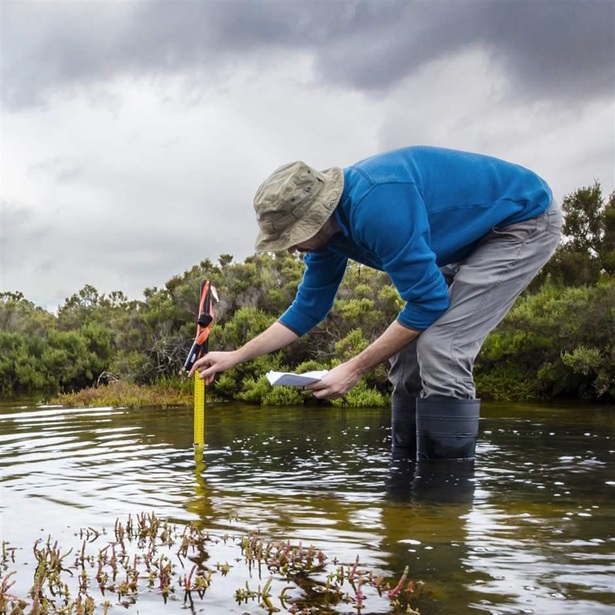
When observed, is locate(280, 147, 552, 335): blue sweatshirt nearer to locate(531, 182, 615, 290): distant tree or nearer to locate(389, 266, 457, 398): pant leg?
locate(389, 266, 457, 398): pant leg

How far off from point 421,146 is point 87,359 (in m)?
15.3

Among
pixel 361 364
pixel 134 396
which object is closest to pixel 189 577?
pixel 361 364

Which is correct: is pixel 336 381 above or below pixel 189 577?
above

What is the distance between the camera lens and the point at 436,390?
18.4 feet

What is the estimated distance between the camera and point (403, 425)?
6488 millimetres

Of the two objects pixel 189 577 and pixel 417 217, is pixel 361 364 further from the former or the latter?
pixel 189 577

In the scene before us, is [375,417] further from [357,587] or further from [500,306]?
[357,587]

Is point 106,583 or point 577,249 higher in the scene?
point 577,249

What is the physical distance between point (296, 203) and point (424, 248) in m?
0.79

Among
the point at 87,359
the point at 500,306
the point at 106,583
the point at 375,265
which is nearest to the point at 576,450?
the point at 500,306

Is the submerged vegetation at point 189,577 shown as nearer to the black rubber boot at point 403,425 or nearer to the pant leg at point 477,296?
the pant leg at point 477,296

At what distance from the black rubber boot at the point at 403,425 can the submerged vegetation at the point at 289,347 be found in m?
5.71

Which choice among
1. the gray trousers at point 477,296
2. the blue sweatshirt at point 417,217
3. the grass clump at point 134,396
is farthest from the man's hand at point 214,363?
the grass clump at point 134,396

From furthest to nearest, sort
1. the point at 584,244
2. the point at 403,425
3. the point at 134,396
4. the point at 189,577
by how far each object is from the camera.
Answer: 1. the point at 584,244
2. the point at 134,396
3. the point at 403,425
4. the point at 189,577
